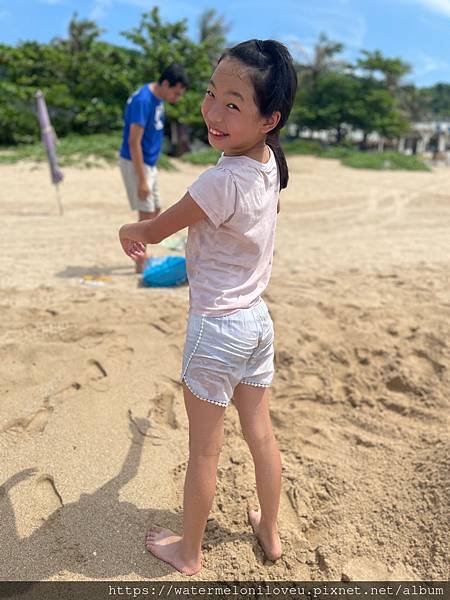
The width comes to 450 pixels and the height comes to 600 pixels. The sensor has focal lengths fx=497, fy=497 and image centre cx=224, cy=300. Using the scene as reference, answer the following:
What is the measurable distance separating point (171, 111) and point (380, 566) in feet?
55.9

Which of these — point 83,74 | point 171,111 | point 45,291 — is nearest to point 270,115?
point 45,291

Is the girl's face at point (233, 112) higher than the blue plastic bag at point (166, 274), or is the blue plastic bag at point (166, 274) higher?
the girl's face at point (233, 112)

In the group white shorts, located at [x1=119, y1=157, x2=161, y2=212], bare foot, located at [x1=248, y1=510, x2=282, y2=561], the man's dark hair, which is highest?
the man's dark hair

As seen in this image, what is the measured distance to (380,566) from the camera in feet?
6.07

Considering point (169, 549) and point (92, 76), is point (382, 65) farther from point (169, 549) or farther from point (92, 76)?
point (169, 549)

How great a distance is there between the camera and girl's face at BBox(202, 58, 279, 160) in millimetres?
1303

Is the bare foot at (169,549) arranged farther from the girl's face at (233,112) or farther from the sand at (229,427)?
the girl's face at (233,112)

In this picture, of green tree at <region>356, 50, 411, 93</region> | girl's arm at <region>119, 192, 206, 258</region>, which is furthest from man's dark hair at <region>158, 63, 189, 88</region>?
green tree at <region>356, 50, 411, 93</region>

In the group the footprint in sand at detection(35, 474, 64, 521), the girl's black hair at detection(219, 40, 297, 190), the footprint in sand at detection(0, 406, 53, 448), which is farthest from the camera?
the footprint in sand at detection(0, 406, 53, 448)

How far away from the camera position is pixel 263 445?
164 centimetres

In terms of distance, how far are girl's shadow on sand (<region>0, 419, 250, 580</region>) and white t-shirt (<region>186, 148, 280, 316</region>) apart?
96 cm

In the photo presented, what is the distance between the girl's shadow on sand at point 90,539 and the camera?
1.70 meters

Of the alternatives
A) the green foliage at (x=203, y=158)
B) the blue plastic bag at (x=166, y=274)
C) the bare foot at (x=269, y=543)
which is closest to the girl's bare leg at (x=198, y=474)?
the bare foot at (x=269, y=543)

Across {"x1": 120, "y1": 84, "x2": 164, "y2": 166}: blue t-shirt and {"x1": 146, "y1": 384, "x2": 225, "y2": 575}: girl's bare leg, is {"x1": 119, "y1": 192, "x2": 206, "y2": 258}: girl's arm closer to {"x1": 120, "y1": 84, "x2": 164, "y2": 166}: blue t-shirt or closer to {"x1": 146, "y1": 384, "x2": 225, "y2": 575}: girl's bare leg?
{"x1": 146, "y1": 384, "x2": 225, "y2": 575}: girl's bare leg
